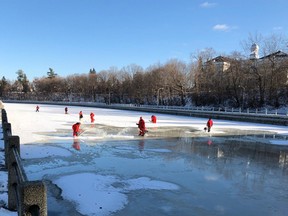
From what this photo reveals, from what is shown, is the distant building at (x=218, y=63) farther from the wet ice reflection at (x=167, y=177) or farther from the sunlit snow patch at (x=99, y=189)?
the sunlit snow patch at (x=99, y=189)

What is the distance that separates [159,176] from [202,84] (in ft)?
208

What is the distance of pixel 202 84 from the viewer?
238ft

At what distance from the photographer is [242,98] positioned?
61.5 m

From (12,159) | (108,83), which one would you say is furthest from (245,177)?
(108,83)

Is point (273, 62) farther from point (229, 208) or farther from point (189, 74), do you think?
point (229, 208)

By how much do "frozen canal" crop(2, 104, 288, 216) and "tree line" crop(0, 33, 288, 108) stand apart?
41905mm

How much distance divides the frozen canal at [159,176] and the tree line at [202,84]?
1650 inches

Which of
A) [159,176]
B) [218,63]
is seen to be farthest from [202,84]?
[159,176]

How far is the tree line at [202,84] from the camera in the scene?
56.9 m

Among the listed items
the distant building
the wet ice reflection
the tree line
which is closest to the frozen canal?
the wet ice reflection

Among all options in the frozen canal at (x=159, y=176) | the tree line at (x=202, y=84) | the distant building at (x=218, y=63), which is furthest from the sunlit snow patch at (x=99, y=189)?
the distant building at (x=218, y=63)

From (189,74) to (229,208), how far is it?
69.2 meters

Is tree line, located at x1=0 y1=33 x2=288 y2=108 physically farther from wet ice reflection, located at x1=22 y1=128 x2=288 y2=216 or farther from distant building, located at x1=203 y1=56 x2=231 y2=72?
wet ice reflection, located at x1=22 y1=128 x2=288 y2=216

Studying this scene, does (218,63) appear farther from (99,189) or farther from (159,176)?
(99,189)
